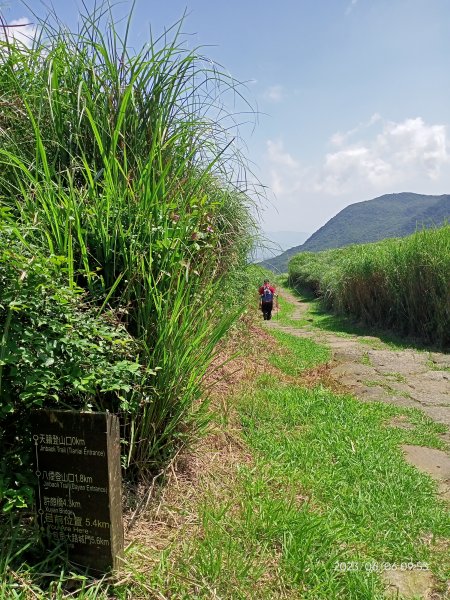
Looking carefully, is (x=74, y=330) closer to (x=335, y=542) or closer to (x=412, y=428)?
(x=335, y=542)

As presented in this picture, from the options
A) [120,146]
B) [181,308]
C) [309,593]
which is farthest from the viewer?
[120,146]

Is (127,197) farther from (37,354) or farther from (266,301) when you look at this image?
(266,301)

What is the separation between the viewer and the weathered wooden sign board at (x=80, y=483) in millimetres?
1878

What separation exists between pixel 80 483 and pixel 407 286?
35.6ft

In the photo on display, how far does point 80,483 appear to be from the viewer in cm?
191

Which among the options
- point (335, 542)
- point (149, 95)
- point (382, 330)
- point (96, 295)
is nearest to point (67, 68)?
point (149, 95)

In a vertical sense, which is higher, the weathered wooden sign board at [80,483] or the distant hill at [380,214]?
the distant hill at [380,214]

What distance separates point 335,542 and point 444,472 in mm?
1602

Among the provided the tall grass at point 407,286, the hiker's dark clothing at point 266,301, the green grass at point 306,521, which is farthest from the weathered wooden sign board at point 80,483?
the hiker's dark clothing at point 266,301

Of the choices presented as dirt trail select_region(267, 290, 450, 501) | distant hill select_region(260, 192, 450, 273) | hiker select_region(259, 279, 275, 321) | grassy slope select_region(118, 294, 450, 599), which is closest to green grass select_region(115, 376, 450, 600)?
grassy slope select_region(118, 294, 450, 599)

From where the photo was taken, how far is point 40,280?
1805 millimetres
